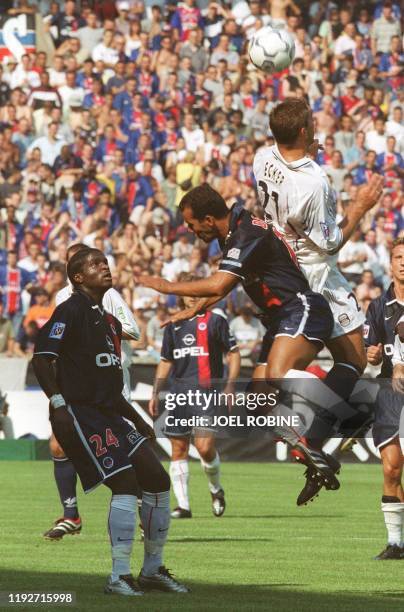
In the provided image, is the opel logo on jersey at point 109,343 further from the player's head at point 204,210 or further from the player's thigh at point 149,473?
the player's head at point 204,210

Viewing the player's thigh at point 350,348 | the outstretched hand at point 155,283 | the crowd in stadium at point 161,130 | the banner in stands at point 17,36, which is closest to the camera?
the outstretched hand at point 155,283

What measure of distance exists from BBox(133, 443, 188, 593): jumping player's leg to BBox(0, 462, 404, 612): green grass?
0.68 ft

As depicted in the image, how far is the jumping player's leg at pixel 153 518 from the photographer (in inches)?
355

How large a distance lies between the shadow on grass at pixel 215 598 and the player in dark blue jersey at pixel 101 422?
0.83ft

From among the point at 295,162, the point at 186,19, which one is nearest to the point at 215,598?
the point at 295,162

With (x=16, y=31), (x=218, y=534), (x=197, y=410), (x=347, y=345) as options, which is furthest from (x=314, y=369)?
(x=16, y=31)

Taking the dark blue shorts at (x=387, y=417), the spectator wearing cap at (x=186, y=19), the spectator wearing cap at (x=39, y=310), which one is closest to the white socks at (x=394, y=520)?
the dark blue shorts at (x=387, y=417)

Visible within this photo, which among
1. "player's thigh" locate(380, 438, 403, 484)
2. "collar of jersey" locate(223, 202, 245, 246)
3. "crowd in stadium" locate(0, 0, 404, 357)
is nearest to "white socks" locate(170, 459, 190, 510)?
"player's thigh" locate(380, 438, 403, 484)

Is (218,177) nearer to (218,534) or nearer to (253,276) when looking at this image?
(218,534)

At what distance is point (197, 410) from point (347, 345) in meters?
6.03

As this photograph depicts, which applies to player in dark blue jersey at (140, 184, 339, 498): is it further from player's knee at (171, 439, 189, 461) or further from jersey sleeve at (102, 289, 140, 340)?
player's knee at (171, 439, 189, 461)

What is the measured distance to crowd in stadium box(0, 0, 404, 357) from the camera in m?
24.3

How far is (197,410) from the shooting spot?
15.4 m

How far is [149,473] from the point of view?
30.0 ft
